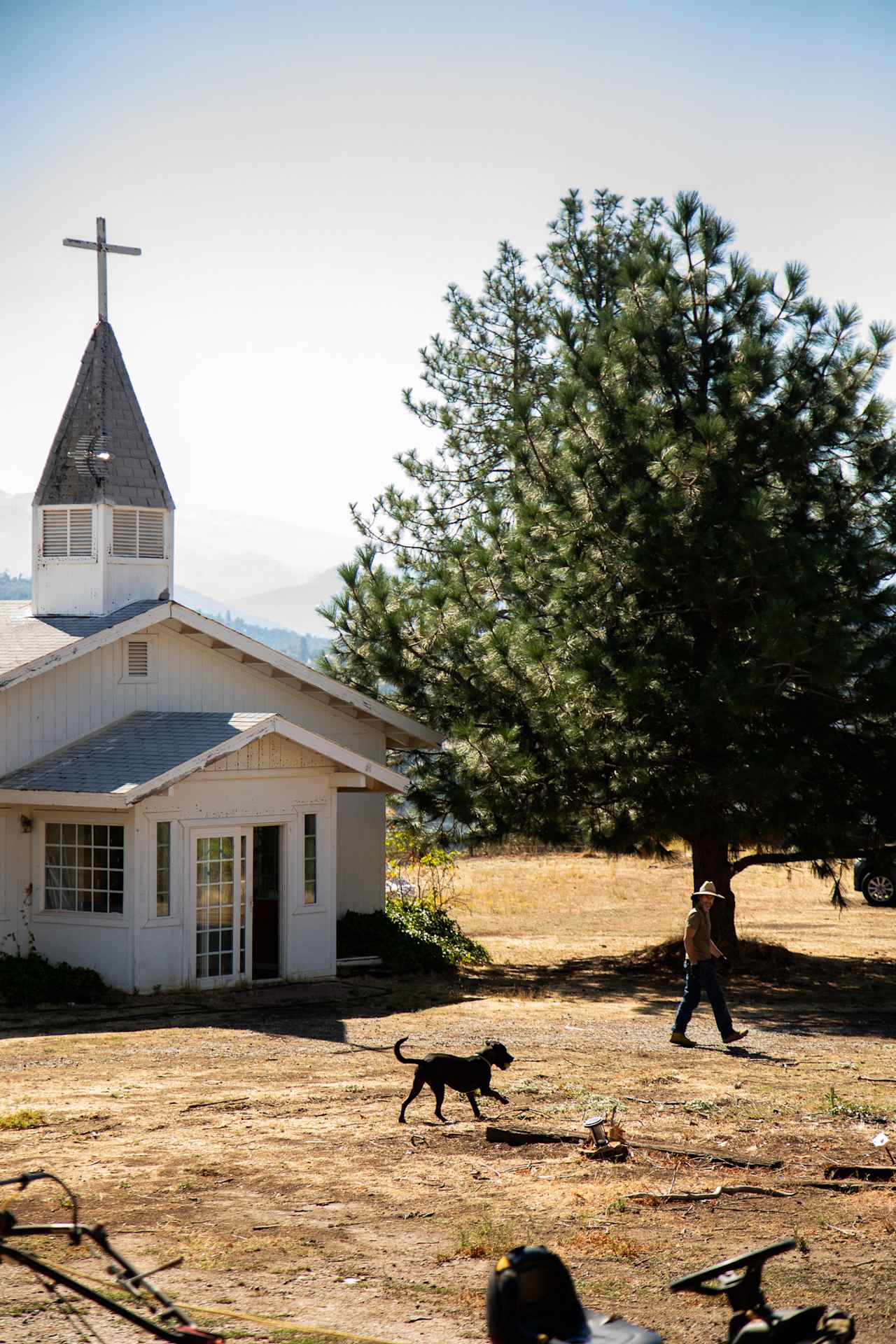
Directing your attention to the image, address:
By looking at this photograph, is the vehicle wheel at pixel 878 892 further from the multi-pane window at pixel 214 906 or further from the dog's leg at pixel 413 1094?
the dog's leg at pixel 413 1094

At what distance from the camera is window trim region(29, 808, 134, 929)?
647 inches

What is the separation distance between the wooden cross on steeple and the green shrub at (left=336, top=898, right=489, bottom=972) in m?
9.94

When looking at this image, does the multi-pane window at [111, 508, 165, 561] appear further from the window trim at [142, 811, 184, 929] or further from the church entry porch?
the window trim at [142, 811, 184, 929]

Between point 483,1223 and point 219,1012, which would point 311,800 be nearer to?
point 219,1012

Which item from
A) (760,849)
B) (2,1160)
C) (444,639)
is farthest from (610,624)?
(2,1160)

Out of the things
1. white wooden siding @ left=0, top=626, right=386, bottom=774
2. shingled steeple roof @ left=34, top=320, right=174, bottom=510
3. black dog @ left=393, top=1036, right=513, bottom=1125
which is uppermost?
shingled steeple roof @ left=34, top=320, right=174, bottom=510

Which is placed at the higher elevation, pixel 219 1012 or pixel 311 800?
pixel 311 800

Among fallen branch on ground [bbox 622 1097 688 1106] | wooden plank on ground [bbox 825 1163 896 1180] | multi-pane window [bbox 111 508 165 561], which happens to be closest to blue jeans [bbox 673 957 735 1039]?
fallen branch on ground [bbox 622 1097 688 1106]

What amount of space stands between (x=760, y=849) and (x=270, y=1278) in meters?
14.3

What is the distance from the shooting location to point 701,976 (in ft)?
43.8

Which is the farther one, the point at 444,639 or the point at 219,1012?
the point at 444,639

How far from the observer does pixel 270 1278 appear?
6598 millimetres

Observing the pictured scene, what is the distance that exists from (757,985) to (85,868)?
29.2 ft

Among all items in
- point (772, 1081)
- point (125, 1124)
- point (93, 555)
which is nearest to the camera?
point (125, 1124)
